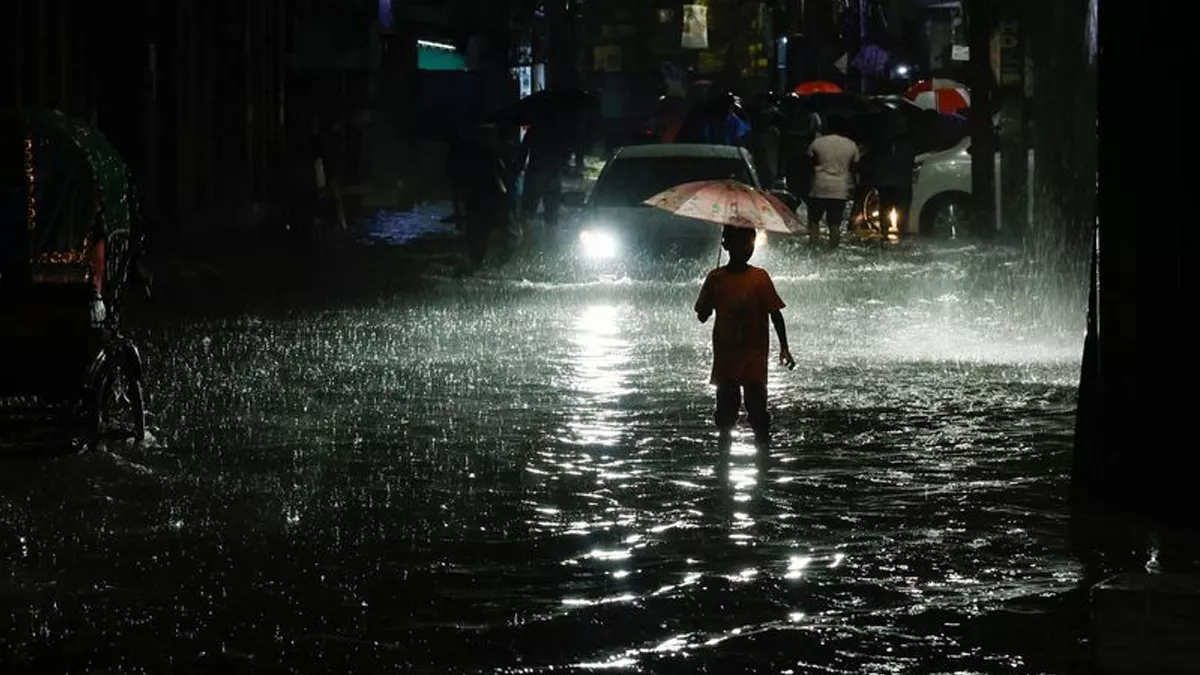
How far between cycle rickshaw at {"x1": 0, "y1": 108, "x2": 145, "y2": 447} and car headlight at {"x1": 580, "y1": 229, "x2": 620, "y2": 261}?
1161 centimetres

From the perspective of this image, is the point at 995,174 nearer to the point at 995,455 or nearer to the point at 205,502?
the point at 995,455

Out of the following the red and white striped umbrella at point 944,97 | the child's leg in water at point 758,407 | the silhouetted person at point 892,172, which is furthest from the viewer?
the red and white striped umbrella at point 944,97

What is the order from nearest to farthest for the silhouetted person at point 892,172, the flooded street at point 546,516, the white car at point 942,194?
the flooded street at point 546,516
the silhouetted person at point 892,172
the white car at point 942,194

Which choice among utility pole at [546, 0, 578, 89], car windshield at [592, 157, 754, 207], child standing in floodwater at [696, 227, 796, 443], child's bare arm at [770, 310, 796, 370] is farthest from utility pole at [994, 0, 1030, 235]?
utility pole at [546, 0, 578, 89]

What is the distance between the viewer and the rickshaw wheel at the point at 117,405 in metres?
11.6

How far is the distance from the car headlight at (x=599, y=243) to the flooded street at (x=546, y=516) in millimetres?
6296

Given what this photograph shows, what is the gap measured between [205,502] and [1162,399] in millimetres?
4191

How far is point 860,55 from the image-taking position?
65.4 m

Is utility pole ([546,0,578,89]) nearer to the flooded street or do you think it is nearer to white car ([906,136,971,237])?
white car ([906,136,971,237])

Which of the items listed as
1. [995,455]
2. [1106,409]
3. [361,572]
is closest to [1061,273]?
[995,455]

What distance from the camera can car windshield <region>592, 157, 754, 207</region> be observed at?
25109 millimetres

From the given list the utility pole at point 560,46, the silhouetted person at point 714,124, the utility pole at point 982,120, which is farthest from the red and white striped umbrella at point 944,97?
the utility pole at point 982,120

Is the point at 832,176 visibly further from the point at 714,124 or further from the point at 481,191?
the point at 714,124

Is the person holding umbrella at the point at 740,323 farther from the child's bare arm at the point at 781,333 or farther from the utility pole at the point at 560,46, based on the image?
the utility pole at the point at 560,46
